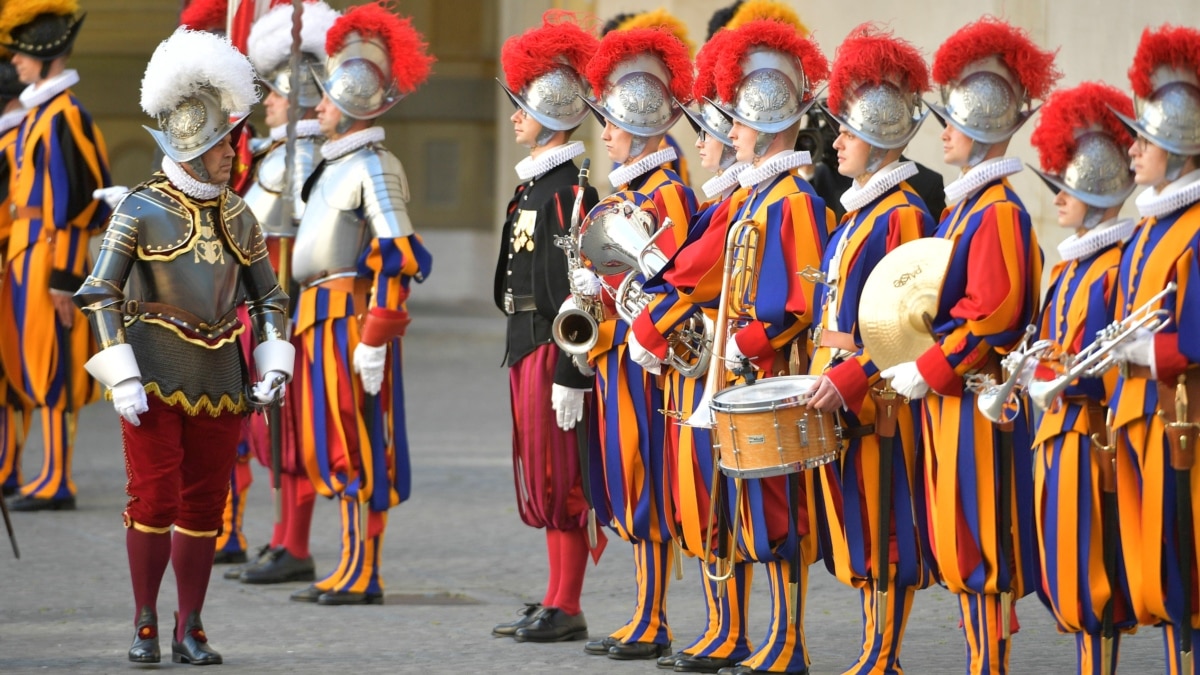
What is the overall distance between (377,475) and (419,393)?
27.0ft

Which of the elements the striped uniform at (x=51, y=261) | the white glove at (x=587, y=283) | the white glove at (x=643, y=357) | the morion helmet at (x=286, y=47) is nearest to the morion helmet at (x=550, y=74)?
the white glove at (x=587, y=283)

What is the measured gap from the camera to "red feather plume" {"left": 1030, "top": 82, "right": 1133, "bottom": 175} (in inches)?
233

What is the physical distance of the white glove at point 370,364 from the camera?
8477 millimetres

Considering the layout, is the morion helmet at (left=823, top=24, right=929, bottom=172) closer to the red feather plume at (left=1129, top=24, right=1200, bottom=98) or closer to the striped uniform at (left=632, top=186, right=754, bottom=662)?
the striped uniform at (left=632, top=186, right=754, bottom=662)

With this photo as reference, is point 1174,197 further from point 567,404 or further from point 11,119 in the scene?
point 11,119

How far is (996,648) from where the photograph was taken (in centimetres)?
631

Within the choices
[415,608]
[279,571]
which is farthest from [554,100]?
[279,571]

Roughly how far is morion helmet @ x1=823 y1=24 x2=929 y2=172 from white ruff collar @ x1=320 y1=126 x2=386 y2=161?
106 inches

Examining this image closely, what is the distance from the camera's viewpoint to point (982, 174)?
20.8 ft

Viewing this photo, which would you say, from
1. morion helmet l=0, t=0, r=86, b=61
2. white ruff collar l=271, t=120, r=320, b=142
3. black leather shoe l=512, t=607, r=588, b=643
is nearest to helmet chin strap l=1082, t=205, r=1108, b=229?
black leather shoe l=512, t=607, r=588, b=643

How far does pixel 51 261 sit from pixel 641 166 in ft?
14.7

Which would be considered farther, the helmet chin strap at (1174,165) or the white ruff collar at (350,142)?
the white ruff collar at (350,142)

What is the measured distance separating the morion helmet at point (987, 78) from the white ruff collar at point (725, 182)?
3.34 feet

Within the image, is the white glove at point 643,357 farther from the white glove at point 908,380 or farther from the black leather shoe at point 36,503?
the black leather shoe at point 36,503
